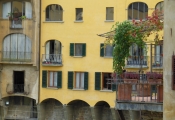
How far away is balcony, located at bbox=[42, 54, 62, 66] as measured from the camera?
4825 centimetres

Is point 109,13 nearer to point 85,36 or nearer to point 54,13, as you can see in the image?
point 85,36

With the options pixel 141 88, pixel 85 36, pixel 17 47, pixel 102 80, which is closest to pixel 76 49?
pixel 85 36

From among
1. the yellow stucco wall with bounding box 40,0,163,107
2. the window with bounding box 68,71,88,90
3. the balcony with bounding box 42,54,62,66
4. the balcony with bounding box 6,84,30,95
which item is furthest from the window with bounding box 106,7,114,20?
the balcony with bounding box 6,84,30,95

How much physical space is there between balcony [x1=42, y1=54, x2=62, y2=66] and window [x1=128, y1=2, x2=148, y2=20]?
6.48 m

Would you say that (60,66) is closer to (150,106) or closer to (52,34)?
(52,34)

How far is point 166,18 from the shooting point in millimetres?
17172

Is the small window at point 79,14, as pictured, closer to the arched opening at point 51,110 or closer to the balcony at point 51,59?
the balcony at point 51,59

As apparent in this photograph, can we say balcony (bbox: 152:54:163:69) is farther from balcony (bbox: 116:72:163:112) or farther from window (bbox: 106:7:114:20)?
window (bbox: 106:7:114:20)

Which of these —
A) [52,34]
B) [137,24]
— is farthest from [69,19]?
[137,24]

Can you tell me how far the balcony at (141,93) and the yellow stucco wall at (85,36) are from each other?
25.5m

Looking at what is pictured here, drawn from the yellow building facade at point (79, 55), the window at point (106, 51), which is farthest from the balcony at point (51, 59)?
the window at point (106, 51)

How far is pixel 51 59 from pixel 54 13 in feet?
11.4

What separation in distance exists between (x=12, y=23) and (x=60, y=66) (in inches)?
197

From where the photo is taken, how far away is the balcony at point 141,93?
19.7 metres
